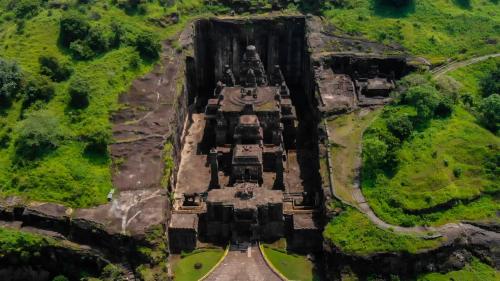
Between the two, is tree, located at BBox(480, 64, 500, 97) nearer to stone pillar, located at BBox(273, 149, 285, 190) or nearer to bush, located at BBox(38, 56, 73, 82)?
stone pillar, located at BBox(273, 149, 285, 190)

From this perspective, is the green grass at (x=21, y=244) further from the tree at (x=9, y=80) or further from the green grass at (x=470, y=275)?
the green grass at (x=470, y=275)

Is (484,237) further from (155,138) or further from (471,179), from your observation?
(155,138)

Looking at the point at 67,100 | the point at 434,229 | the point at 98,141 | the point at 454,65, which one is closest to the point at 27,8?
the point at 67,100

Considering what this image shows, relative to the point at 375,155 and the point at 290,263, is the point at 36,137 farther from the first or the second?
the point at 375,155

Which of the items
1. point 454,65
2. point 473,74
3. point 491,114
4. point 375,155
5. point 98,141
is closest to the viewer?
point 375,155

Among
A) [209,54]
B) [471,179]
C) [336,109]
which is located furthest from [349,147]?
[209,54]
